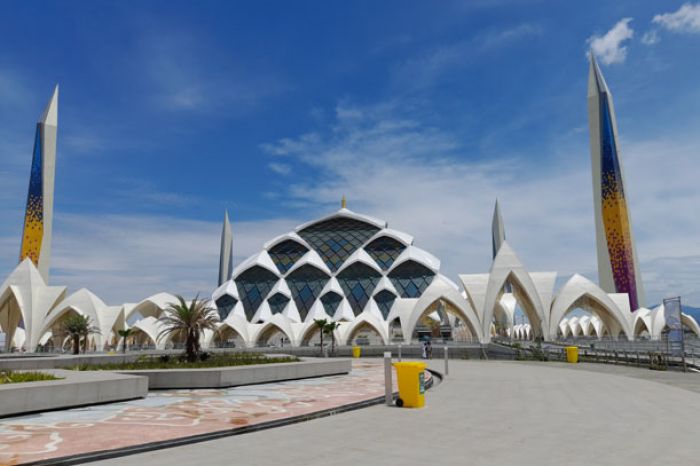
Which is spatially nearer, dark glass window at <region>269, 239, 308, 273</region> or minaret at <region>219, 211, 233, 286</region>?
dark glass window at <region>269, 239, 308, 273</region>

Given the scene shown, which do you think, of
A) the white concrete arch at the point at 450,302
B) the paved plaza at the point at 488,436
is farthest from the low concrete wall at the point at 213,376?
the white concrete arch at the point at 450,302

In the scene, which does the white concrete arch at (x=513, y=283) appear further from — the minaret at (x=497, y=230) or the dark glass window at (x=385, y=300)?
the minaret at (x=497, y=230)

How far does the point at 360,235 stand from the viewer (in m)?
82.8

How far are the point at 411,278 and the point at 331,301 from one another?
11.7 m

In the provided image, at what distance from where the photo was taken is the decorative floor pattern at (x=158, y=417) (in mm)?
7582

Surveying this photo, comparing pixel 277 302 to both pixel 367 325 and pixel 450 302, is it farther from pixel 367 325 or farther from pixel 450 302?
pixel 450 302

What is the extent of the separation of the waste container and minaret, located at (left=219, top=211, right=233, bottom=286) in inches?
3621

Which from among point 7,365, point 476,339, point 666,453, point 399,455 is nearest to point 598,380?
point 666,453

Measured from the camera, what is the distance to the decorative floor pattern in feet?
24.9

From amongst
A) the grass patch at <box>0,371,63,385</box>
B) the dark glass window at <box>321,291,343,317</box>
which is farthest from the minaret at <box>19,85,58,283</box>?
the grass patch at <box>0,371,63,385</box>

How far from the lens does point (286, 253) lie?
79875mm

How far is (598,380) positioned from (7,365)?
84.2 feet

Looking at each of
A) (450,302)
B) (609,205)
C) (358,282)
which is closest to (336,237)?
(358,282)

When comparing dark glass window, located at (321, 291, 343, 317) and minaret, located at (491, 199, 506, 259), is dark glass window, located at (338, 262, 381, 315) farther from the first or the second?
minaret, located at (491, 199, 506, 259)
